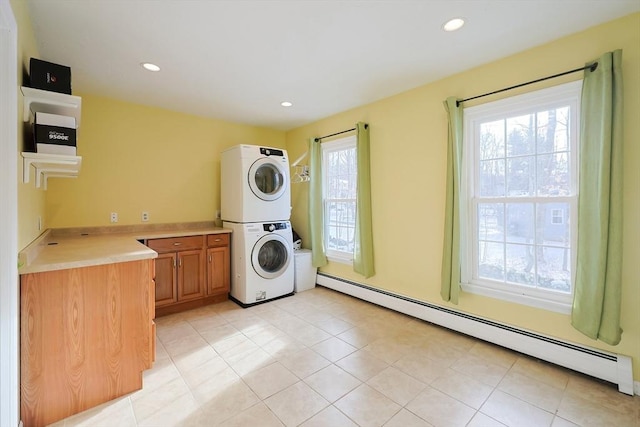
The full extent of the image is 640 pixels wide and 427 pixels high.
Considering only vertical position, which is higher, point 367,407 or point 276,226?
point 276,226

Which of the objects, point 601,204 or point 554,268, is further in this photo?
point 554,268

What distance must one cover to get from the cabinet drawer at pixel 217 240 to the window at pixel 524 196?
2.65 metres

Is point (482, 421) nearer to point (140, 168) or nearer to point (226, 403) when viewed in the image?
point (226, 403)

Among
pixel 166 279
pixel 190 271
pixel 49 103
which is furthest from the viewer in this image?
pixel 190 271

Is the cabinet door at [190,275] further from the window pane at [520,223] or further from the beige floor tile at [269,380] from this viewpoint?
the window pane at [520,223]

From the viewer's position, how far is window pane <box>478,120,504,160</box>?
7.95 feet

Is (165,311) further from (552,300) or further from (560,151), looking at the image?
(560,151)

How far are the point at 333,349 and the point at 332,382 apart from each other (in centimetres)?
44

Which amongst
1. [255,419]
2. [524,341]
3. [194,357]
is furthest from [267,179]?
[524,341]

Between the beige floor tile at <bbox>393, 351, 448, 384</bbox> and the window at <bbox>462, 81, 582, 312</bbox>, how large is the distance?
794 mm

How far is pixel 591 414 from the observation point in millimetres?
1644

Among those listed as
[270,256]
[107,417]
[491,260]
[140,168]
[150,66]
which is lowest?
[107,417]

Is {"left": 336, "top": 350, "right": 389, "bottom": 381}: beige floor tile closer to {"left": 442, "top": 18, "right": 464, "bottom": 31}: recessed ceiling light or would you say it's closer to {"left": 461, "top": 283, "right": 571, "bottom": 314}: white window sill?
{"left": 461, "top": 283, "right": 571, "bottom": 314}: white window sill

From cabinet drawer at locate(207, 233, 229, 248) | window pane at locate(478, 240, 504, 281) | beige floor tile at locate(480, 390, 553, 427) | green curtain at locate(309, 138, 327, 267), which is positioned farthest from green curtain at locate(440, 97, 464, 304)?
cabinet drawer at locate(207, 233, 229, 248)
